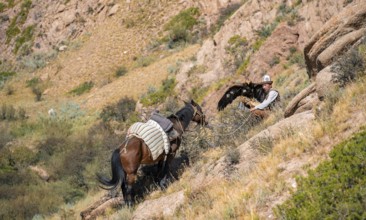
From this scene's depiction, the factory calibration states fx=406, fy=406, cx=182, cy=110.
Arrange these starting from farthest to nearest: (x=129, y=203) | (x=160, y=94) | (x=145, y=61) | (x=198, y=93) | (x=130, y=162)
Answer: (x=145, y=61) → (x=160, y=94) → (x=198, y=93) → (x=129, y=203) → (x=130, y=162)

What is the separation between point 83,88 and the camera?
1257 inches

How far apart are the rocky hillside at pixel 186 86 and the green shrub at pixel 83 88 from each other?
0.38ft

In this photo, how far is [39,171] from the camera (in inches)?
751

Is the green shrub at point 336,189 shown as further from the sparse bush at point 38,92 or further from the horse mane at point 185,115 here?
the sparse bush at point 38,92

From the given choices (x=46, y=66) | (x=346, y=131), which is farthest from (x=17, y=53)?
(x=346, y=131)

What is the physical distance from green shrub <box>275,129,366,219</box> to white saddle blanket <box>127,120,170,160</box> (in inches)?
163

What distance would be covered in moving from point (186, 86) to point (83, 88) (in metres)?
12.5

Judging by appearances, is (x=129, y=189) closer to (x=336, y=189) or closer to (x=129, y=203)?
(x=129, y=203)

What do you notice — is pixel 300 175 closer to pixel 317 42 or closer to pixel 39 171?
pixel 317 42

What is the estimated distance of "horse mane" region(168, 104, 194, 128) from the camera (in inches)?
376

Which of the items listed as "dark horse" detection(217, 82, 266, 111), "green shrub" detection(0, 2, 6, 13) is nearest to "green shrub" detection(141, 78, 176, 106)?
"dark horse" detection(217, 82, 266, 111)

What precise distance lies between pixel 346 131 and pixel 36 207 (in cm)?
1165

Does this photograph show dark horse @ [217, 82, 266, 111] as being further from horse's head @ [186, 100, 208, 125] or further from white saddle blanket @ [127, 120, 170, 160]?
white saddle blanket @ [127, 120, 170, 160]

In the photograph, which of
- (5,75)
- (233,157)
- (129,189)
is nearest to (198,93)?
(129,189)
